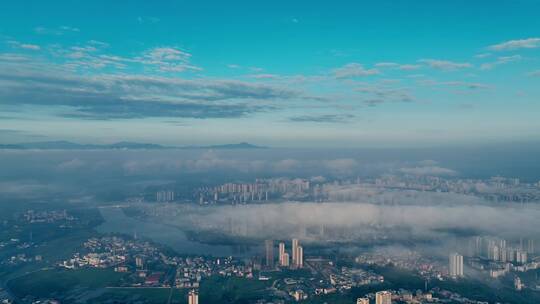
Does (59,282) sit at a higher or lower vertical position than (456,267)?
lower

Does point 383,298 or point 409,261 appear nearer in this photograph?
point 383,298

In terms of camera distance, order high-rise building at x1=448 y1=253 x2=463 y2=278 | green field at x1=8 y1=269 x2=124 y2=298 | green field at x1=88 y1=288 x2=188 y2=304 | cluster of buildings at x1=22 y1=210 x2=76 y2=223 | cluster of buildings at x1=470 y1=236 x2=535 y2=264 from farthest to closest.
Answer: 1. cluster of buildings at x1=22 y1=210 x2=76 y2=223
2. cluster of buildings at x1=470 y1=236 x2=535 y2=264
3. high-rise building at x1=448 y1=253 x2=463 y2=278
4. green field at x1=8 y1=269 x2=124 y2=298
5. green field at x1=88 y1=288 x2=188 y2=304

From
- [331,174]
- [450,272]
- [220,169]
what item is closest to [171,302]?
[450,272]

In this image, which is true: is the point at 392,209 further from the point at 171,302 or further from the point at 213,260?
the point at 171,302

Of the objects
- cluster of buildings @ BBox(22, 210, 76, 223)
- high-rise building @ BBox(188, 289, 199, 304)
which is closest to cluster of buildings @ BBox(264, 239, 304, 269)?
high-rise building @ BBox(188, 289, 199, 304)

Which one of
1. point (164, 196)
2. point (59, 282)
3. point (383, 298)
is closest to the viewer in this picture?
point (383, 298)

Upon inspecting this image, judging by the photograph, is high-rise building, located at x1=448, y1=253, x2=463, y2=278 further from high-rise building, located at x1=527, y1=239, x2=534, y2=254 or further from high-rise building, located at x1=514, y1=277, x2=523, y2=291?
high-rise building, located at x1=527, y1=239, x2=534, y2=254

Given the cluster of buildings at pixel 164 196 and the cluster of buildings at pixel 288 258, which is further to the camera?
the cluster of buildings at pixel 164 196

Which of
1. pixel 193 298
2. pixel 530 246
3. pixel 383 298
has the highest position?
pixel 530 246

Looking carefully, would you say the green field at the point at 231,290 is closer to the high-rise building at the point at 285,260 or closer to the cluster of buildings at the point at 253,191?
the high-rise building at the point at 285,260

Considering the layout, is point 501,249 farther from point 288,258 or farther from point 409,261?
point 288,258

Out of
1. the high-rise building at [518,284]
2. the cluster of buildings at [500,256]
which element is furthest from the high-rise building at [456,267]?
the high-rise building at [518,284]

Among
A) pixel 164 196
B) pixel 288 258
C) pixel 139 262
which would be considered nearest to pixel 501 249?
pixel 288 258
